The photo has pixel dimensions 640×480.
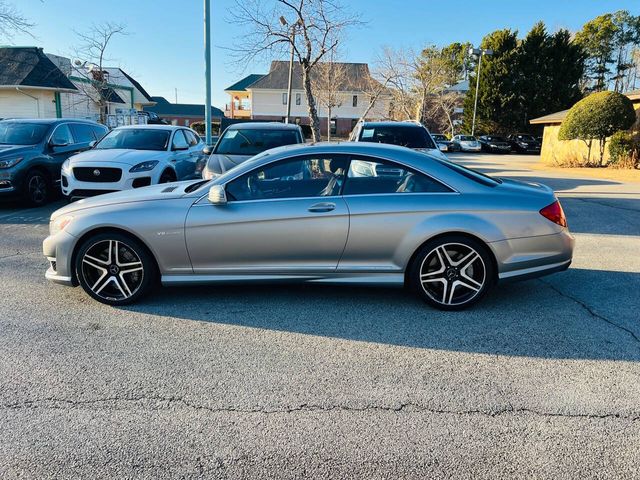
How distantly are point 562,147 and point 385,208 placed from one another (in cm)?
2453

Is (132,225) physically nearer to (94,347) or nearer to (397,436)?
(94,347)

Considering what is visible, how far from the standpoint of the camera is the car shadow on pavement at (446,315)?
12.5 feet

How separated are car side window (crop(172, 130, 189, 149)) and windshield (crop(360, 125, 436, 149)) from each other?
4019 millimetres

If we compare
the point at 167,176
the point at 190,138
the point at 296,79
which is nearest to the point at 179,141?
the point at 190,138

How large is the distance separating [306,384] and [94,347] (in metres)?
1.75

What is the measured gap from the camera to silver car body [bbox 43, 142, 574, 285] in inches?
169

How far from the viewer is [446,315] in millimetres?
4367

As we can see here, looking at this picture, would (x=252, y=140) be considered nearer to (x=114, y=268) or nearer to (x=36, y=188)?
(x=36, y=188)

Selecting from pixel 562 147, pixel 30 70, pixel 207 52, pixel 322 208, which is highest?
pixel 30 70

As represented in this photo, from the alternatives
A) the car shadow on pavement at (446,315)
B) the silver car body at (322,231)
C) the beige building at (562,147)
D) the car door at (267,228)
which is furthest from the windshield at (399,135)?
the beige building at (562,147)

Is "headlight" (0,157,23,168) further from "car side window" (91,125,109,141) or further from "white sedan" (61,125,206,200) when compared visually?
"car side window" (91,125,109,141)

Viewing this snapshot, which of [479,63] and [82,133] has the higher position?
[479,63]

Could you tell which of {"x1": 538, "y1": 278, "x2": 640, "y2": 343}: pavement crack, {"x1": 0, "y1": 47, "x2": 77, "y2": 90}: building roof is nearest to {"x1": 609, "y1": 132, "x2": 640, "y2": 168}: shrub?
{"x1": 538, "y1": 278, "x2": 640, "y2": 343}: pavement crack

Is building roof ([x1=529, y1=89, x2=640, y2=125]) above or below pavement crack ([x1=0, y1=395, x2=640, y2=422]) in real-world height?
above
